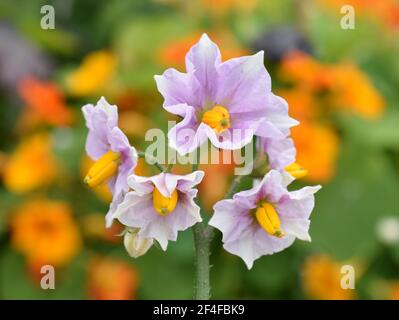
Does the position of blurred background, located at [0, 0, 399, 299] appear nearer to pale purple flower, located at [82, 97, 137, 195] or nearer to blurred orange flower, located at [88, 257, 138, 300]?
blurred orange flower, located at [88, 257, 138, 300]

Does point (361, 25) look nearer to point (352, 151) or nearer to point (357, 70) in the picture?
point (357, 70)

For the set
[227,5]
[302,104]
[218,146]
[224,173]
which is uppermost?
[227,5]

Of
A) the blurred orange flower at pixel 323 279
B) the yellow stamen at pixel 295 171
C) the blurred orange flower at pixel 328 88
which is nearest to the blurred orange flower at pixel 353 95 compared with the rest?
the blurred orange flower at pixel 328 88

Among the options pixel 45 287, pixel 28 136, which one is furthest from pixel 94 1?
pixel 45 287

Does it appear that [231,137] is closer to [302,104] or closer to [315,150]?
[315,150]

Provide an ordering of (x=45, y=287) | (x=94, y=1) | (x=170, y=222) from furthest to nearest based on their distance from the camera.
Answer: (x=94, y=1) < (x=45, y=287) < (x=170, y=222)

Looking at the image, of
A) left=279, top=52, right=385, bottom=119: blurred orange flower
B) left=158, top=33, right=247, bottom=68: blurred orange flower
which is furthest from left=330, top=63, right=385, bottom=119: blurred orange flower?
left=158, top=33, right=247, bottom=68: blurred orange flower

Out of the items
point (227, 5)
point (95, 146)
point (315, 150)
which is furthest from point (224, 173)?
point (95, 146)
